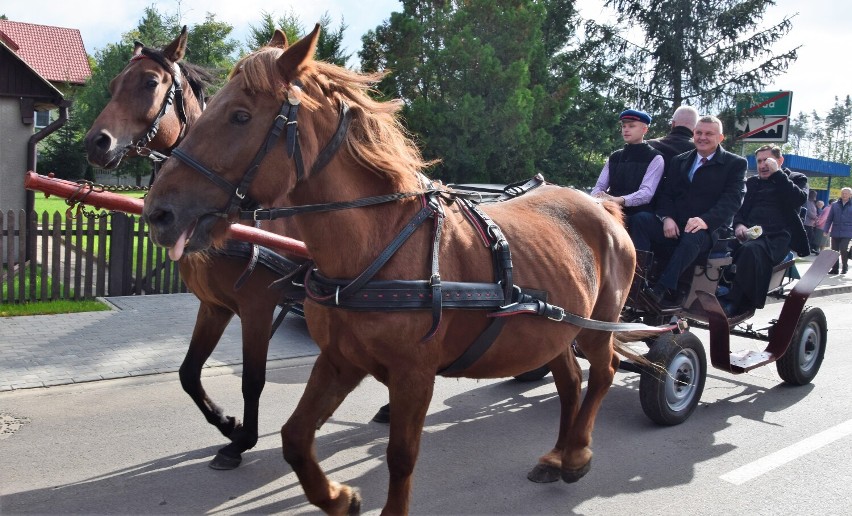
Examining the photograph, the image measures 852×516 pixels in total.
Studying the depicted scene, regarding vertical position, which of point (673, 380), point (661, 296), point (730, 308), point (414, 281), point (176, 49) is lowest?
point (673, 380)

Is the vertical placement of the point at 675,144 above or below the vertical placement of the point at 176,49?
below

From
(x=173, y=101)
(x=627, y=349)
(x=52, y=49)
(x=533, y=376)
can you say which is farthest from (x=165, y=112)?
(x=52, y=49)

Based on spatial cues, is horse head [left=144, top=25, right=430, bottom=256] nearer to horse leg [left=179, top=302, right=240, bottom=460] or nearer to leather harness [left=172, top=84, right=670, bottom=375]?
leather harness [left=172, top=84, right=670, bottom=375]

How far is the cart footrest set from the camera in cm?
534

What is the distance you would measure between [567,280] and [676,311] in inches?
91.8

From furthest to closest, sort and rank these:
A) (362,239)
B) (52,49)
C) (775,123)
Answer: (52,49)
(775,123)
(362,239)

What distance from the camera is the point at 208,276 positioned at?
392cm

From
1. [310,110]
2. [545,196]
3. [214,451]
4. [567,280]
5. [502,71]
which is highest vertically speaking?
[502,71]

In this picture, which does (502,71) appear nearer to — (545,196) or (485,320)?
(545,196)

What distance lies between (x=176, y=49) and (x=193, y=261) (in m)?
1.36

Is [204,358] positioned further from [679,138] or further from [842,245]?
[842,245]

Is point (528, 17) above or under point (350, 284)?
above

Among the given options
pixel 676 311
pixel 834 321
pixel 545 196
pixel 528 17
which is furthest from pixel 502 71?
pixel 545 196

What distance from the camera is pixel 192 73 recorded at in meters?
→ 4.26
